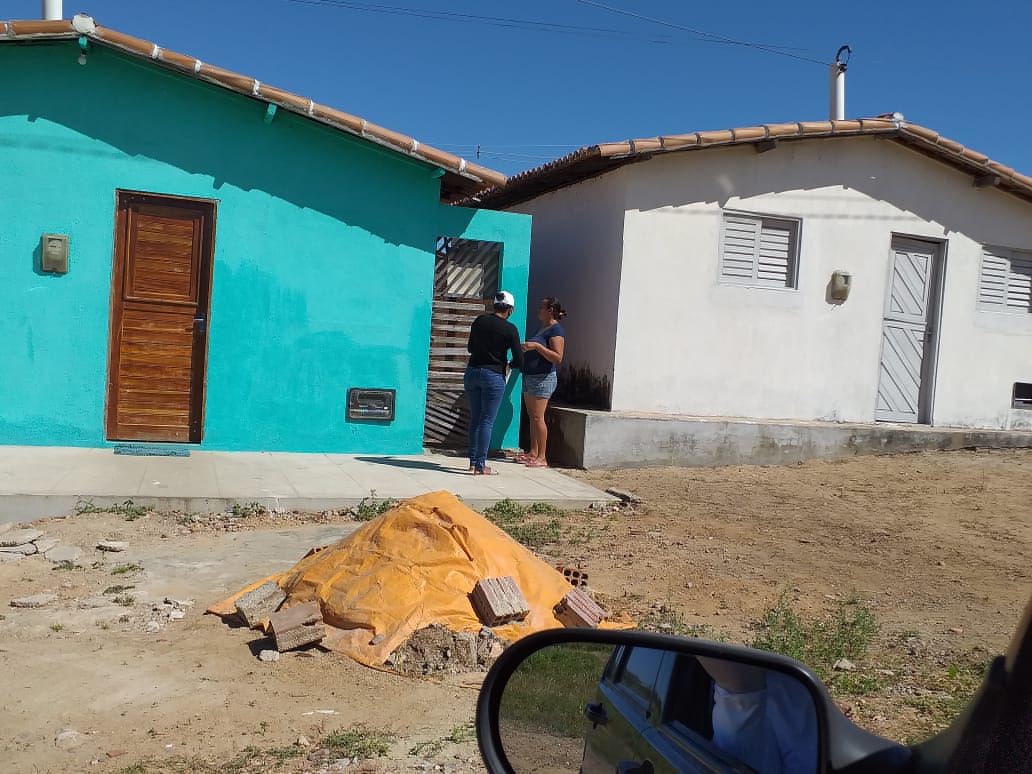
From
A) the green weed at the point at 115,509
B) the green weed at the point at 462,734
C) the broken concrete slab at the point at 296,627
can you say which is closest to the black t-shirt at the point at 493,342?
the green weed at the point at 115,509

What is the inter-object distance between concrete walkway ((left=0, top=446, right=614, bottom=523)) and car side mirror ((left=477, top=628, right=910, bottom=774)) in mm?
5713

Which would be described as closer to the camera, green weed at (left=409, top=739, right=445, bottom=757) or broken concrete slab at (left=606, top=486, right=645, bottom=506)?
green weed at (left=409, top=739, right=445, bottom=757)

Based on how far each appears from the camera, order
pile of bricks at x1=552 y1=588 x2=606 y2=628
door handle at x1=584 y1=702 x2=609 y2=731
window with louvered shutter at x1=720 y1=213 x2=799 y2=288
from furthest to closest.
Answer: window with louvered shutter at x1=720 y1=213 x2=799 y2=288 < pile of bricks at x1=552 y1=588 x2=606 y2=628 < door handle at x1=584 y1=702 x2=609 y2=731

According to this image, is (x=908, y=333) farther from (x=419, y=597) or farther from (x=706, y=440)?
(x=419, y=597)

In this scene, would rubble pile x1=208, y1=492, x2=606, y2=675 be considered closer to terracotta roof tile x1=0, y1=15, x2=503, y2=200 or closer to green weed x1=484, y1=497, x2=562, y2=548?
green weed x1=484, y1=497, x2=562, y2=548

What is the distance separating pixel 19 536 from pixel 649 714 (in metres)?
5.80

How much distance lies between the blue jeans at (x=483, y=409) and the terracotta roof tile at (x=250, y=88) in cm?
216

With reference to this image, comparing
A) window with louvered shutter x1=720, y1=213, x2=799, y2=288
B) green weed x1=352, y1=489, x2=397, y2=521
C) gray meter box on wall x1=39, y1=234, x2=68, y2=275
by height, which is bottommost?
green weed x1=352, y1=489, x2=397, y2=521

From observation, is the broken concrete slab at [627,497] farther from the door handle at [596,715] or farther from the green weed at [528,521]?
the door handle at [596,715]

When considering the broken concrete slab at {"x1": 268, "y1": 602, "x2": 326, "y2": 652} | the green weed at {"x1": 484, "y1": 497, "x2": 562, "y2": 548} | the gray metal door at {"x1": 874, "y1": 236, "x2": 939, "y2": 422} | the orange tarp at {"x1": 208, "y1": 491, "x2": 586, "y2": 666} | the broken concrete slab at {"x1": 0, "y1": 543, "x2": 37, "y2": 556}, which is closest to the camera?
the broken concrete slab at {"x1": 268, "y1": 602, "x2": 326, "y2": 652}

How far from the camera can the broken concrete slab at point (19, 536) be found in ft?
19.6

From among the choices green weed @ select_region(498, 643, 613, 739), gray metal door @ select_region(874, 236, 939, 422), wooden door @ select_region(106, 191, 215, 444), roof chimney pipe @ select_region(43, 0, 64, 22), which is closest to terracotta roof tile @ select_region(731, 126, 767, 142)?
gray metal door @ select_region(874, 236, 939, 422)

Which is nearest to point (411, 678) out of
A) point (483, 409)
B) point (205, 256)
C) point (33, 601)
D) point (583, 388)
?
point (33, 601)

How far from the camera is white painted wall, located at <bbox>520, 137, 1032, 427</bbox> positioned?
10.7m
